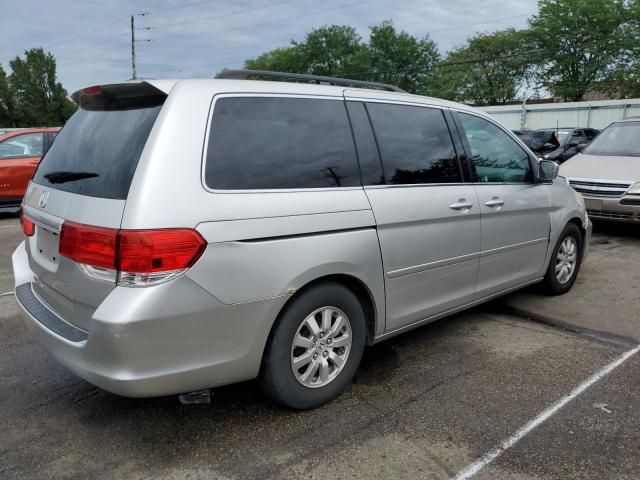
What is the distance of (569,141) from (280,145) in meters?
18.0

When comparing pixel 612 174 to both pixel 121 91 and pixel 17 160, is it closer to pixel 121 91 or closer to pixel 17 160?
pixel 121 91

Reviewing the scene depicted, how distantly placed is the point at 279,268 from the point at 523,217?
251 centimetres

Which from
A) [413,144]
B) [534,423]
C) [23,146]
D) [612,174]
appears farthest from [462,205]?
[23,146]

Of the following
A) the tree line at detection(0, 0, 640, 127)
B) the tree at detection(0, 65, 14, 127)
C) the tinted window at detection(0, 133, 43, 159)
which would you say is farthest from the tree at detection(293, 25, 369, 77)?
the tinted window at detection(0, 133, 43, 159)

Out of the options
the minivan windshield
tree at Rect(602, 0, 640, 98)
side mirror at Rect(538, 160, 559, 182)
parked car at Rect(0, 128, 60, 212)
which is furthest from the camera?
tree at Rect(602, 0, 640, 98)

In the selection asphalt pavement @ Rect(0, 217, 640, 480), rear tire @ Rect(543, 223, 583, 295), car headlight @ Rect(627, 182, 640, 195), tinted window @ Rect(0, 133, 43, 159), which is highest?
tinted window @ Rect(0, 133, 43, 159)

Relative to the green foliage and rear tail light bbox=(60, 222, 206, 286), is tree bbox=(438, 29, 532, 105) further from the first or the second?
rear tail light bbox=(60, 222, 206, 286)

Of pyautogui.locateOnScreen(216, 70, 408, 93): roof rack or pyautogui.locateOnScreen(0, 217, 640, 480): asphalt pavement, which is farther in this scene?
pyautogui.locateOnScreen(216, 70, 408, 93): roof rack

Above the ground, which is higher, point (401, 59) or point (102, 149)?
point (401, 59)

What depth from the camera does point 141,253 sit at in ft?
7.87

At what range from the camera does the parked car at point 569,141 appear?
15354 millimetres

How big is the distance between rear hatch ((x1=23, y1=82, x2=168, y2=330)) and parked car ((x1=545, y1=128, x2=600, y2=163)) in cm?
1405

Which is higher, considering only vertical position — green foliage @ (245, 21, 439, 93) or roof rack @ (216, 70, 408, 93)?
green foliage @ (245, 21, 439, 93)

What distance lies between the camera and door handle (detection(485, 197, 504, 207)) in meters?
4.03
